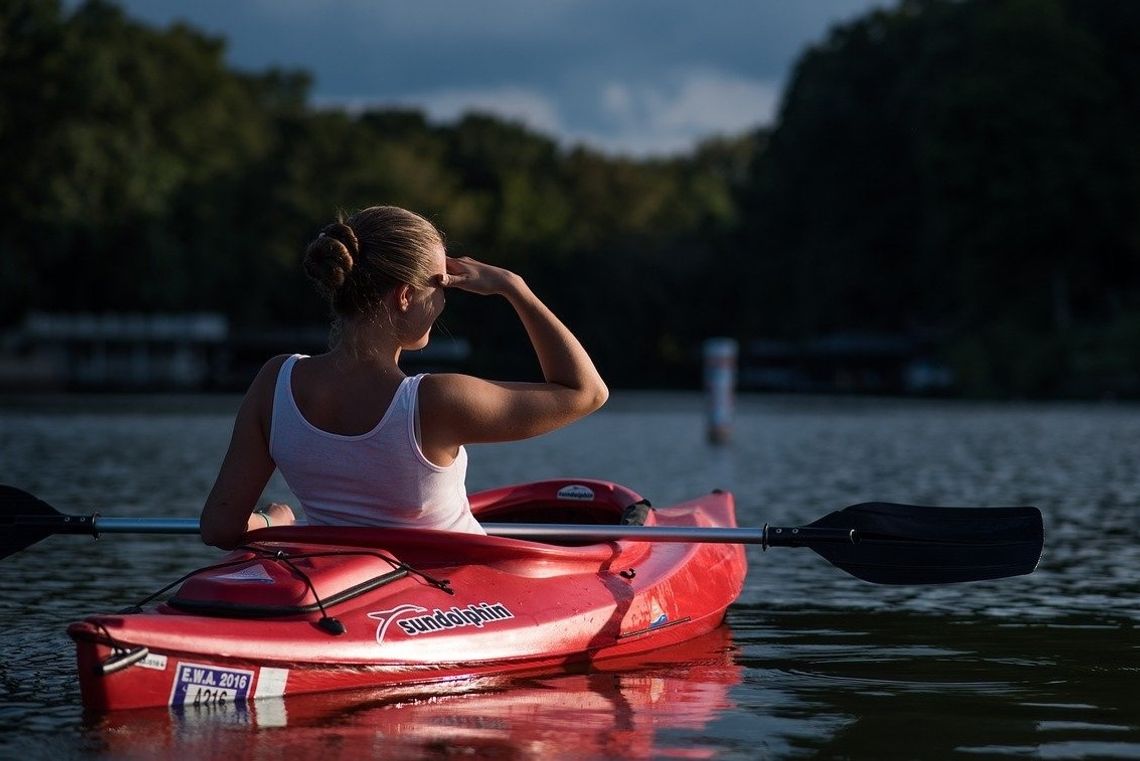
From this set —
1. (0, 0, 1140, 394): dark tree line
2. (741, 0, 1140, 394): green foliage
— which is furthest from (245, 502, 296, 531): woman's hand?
(741, 0, 1140, 394): green foliage

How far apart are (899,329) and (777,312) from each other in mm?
5975

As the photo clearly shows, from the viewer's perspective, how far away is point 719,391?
99.4 ft

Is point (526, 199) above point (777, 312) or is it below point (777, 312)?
above

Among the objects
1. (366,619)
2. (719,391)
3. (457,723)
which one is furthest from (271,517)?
(719,391)

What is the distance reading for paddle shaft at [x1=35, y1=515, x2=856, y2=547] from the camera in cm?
751

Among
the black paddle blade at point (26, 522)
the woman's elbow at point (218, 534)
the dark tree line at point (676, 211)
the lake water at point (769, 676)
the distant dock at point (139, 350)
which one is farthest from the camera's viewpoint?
the distant dock at point (139, 350)

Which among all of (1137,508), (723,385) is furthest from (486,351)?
(1137,508)

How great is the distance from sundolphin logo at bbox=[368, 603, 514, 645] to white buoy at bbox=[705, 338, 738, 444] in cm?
2258

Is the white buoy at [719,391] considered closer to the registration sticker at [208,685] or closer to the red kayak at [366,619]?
the red kayak at [366,619]

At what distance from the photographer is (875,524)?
7539 mm

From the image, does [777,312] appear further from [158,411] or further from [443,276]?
[443,276]

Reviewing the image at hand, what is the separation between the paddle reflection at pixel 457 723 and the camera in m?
5.64

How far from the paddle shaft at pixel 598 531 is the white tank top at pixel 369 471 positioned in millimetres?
1014

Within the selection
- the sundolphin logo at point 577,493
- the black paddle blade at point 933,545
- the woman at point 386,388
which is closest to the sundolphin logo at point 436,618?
the woman at point 386,388
